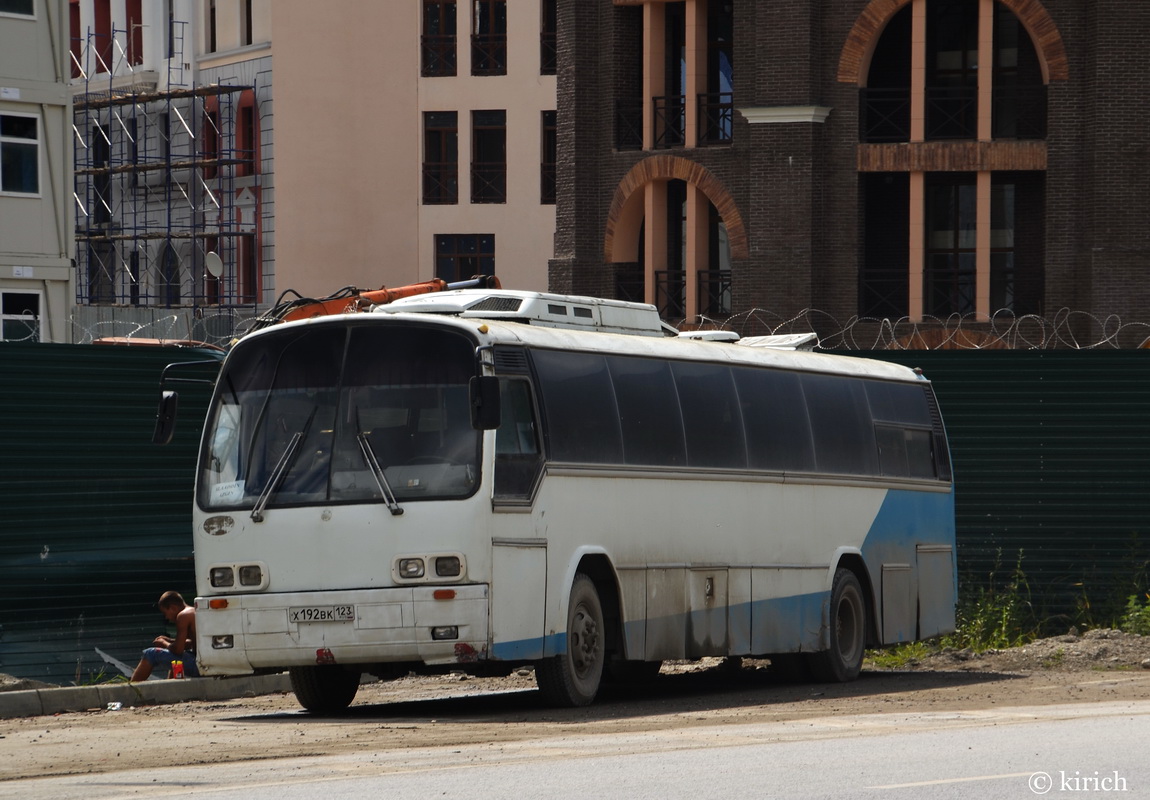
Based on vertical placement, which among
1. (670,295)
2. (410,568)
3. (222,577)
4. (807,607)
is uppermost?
(670,295)

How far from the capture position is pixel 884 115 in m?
44.9

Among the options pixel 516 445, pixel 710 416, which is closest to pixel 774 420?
pixel 710 416

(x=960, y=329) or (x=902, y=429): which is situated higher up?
(x=960, y=329)

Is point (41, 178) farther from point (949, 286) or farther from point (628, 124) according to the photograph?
point (949, 286)

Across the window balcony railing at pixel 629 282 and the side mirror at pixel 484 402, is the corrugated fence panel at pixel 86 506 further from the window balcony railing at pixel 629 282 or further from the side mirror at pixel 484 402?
the window balcony railing at pixel 629 282

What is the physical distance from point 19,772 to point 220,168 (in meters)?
58.2

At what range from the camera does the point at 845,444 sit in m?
20.0

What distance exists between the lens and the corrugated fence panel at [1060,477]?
73.5ft

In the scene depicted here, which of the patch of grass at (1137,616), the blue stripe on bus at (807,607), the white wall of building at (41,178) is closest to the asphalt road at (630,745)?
the blue stripe on bus at (807,607)

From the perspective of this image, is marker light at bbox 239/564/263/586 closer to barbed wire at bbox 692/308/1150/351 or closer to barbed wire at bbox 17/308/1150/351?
barbed wire at bbox 17/308/1150/351

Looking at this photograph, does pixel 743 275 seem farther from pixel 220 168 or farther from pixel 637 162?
pixel 220 168

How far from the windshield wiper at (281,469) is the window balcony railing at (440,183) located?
176 feet

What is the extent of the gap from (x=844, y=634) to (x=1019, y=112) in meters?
27.2

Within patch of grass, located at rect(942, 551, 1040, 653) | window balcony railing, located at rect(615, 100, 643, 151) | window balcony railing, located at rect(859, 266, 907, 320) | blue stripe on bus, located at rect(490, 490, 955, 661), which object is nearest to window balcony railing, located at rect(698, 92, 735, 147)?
window balcony railing, located at rect(615, 100, 643, 151)
